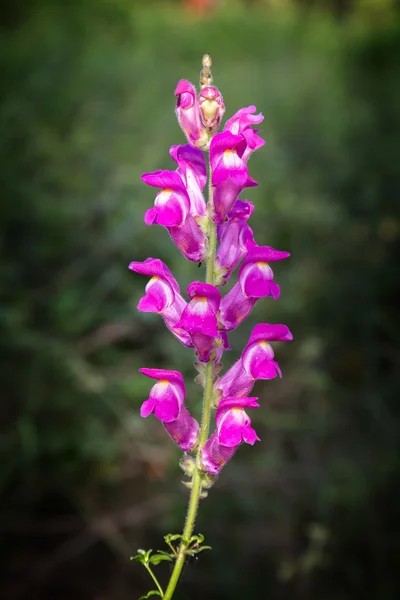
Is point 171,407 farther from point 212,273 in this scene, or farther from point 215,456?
point 212,273

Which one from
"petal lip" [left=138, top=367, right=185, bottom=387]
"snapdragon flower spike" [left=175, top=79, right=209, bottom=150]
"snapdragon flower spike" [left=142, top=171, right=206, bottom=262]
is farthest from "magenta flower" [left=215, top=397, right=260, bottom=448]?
"snapdragon flower spike" [left=175, top=79, right=209, bottom=150]

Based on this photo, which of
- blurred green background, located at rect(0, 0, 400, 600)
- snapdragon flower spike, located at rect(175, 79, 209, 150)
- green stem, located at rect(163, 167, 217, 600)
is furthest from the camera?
blurred green background, located at rect(0, 0, 400, 600)

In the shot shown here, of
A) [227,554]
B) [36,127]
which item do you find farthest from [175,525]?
[36,127]

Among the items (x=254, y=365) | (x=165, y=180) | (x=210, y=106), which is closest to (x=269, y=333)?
(x=254, y=365)

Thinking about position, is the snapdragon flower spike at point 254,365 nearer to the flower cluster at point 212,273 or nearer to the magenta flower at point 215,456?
the flower cluster at point 212,273

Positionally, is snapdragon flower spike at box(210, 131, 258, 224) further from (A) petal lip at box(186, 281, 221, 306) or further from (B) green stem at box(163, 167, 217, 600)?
(A) petal lip at box(186, 281, 221, 306)

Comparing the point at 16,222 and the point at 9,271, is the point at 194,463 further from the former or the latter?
the point at 16,222
